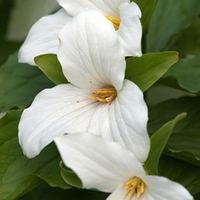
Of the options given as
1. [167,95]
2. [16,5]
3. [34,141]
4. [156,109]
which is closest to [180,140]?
[156,109]

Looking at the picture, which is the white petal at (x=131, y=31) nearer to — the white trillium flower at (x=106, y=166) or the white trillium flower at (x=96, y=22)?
the white trillium flower at (x=96, y=22)

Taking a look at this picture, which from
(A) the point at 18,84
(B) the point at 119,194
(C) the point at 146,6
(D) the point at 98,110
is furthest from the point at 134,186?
(A) the point at 18,84

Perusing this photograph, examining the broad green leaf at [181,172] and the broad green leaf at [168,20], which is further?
the broad green leaf at [168,20]

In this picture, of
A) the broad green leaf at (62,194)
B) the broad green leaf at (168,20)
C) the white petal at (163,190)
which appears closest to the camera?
the white petal at (163,190)

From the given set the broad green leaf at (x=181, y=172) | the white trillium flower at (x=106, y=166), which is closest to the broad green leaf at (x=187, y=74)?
the broad green leaf at (x=181, y=172)

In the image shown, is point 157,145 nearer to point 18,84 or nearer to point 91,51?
point 91,51

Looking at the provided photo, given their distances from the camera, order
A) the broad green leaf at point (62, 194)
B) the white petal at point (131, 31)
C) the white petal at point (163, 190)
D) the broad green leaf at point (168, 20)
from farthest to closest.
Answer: the broad green leaf at point (168, 20)
the broad green leaf at point (62, 194)
the white petal at point (131, 31)
the white petal at point (163, 190)

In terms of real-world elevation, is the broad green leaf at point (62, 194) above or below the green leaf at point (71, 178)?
below

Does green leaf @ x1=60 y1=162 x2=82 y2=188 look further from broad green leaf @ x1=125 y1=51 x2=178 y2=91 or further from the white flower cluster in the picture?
broad green leaf @ x1=125 y1=51 x2=178 y2=91
